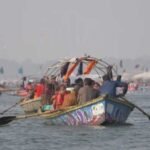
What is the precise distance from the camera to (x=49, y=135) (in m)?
30.4

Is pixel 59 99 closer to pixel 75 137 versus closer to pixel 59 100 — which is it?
pixel 59 100

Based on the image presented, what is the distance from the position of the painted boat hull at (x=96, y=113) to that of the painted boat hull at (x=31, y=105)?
1055cm

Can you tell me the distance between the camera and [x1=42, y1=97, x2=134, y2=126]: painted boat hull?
105 feet

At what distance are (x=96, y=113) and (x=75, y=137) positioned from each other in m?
3.43

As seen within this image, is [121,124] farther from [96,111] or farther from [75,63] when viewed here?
[75,63]

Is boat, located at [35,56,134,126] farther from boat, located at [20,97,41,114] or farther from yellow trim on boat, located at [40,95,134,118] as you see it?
boat, located at [20,97,41,114]

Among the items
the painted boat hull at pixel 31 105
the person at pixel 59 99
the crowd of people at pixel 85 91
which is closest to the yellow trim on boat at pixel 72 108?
the crowd of people at pixel 85 91

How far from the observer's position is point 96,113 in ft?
107

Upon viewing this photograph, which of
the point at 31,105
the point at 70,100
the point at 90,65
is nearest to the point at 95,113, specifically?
the point at 70,100

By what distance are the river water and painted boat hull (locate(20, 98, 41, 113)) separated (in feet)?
28.0

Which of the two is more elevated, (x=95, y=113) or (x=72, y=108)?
(x=72, y=108)

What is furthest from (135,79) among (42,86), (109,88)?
(109,88)

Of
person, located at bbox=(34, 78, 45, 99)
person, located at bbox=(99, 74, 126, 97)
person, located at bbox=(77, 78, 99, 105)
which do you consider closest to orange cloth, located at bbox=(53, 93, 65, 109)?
person, located at bbox=(77, 78, 99, 105)

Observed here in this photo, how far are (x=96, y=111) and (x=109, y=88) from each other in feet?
3.22
